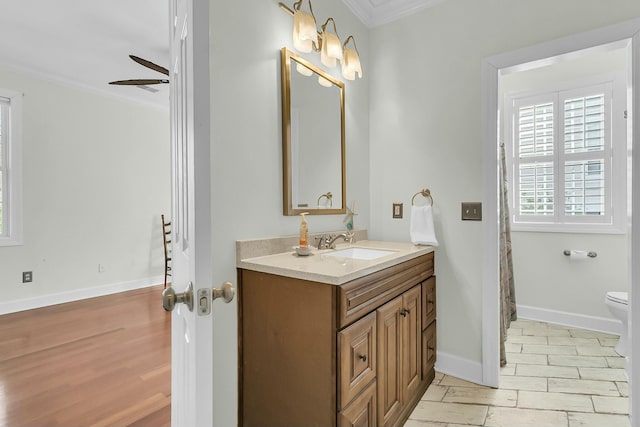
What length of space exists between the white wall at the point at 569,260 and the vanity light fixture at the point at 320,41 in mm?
2005

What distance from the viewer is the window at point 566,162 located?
287 centimetres

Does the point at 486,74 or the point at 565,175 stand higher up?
the point at 486,74

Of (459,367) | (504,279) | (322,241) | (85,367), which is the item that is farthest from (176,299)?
(504,279)

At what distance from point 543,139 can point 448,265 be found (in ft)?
6.32

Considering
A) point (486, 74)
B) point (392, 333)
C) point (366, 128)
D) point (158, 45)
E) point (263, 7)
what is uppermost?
point (158, 45)

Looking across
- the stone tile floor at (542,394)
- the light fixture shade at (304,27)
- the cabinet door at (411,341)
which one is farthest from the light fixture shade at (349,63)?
the stone tile floor at (542,394)

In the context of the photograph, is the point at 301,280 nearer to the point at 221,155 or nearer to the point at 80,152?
the point at 221,155

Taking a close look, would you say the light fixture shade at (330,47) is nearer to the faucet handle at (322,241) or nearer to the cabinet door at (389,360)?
the faucet handle at (322,241)

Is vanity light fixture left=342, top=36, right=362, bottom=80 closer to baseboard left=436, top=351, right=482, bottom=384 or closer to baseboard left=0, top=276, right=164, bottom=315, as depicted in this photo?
baseboard left=436, top=351, right=482, bottom=384

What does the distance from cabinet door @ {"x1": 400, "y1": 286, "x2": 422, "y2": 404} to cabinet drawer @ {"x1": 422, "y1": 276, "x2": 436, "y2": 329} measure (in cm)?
7

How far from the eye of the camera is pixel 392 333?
1595mm

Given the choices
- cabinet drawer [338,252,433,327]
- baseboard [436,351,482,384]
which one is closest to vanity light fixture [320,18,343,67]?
cabinet drawer [338,252,433,327]

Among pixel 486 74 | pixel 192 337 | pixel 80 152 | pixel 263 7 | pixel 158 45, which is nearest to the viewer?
pixel 192 337

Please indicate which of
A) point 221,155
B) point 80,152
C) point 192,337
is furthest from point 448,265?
point 80,152
